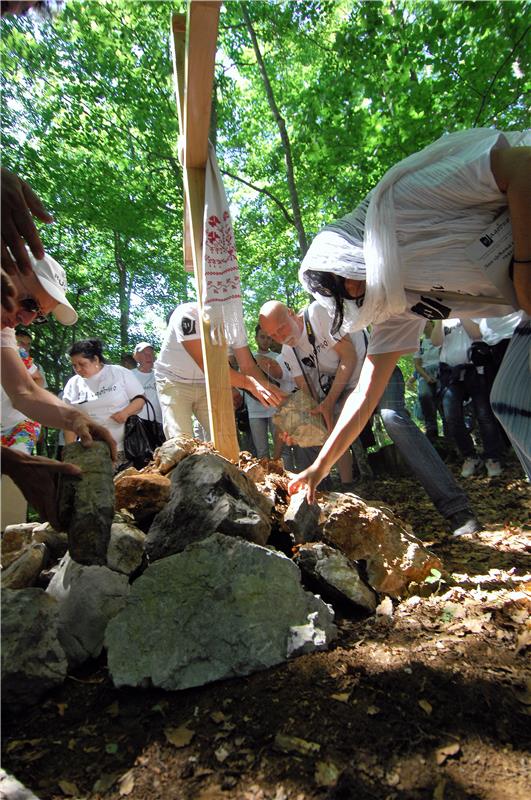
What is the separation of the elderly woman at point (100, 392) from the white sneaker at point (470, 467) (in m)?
3.28

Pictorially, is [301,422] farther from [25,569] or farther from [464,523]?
[25,569]

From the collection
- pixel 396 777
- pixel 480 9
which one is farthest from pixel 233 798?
pixel 480 9

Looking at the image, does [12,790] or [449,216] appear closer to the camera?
[12,790]

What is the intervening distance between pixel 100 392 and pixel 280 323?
5.65 feet

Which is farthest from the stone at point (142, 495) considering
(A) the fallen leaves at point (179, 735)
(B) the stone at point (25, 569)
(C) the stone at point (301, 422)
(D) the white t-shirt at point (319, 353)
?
(D) the white t-shirt at point (319, 353)

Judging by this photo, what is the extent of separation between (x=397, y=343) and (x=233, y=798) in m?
1.77

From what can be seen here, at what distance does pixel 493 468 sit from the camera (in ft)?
15.0

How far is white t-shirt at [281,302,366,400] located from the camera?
11.6ft

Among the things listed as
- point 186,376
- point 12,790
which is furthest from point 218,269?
point 12,790

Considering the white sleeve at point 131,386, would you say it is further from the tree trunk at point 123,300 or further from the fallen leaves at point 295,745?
the tree trunk at point 123,300

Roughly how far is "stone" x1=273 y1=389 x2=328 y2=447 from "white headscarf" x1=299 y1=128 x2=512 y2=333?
1762 mm

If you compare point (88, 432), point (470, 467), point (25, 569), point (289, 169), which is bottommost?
point (470, 467)

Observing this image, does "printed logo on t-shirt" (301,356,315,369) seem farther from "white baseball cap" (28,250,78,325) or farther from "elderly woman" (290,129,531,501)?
"white baseball cap" (28,250,78,325)

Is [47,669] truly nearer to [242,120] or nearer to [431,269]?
[431,269]
